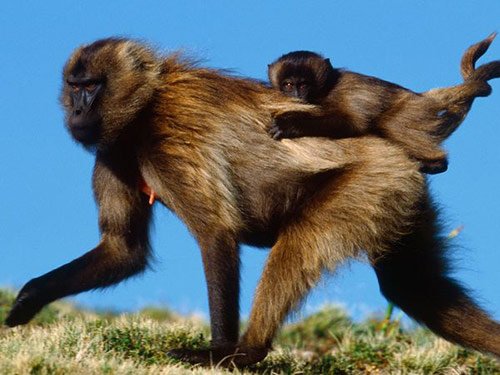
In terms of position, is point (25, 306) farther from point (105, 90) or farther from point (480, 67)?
point (480, 67)

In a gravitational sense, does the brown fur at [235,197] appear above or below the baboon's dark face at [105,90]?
below

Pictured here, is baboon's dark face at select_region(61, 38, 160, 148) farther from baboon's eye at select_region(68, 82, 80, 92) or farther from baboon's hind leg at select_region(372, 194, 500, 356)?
baboon's hind leg at select_region(372, 194, 500, 356)

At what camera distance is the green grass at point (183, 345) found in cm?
582

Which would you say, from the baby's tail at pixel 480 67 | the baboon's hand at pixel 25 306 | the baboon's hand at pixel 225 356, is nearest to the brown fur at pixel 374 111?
the baby's tail at pixel 480 67

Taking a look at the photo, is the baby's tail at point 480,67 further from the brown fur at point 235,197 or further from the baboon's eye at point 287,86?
the baboon's eye at point 287,86

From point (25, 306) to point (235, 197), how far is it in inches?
70.4

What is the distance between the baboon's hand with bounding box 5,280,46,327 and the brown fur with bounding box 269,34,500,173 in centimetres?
216

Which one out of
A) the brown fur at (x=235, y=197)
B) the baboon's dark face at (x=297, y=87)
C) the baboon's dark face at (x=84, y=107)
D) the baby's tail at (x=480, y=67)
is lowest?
the brown fur at (x=235, y=197)

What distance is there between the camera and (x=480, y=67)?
27.3 ft

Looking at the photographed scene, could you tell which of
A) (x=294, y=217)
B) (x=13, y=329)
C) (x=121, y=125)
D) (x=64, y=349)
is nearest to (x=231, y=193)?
(x=294, y=217)

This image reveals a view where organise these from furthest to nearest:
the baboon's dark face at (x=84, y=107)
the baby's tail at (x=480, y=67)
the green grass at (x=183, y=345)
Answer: the baby's tail at (x=480, y=67) < the baboon's dark face at (x=84, y=107) < the green grass at (x=183, y=345)

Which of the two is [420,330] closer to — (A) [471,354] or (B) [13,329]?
(A) [471,354]

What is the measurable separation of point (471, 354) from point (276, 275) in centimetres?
210

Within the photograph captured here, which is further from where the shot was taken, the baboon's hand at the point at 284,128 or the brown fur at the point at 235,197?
the baboon's hand at the point at 284,128
